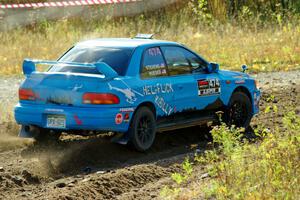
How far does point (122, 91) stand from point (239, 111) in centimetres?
300

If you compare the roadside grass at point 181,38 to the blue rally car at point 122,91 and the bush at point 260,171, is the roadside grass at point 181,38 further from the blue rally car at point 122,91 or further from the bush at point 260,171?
the bush at point 260,171

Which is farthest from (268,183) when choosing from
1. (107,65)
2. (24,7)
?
(24,7)

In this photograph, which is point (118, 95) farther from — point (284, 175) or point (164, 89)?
point (284, 175)

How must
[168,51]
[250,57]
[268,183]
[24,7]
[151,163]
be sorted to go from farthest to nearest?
1. [24,7]
2. [250,57]
3. [168,51]
4. [151,163]
5. [268,183]

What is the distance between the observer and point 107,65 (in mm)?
11680

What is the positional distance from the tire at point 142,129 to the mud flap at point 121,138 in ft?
0.21

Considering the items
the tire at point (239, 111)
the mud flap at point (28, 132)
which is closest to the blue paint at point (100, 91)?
the mud flap at point (28, 132)

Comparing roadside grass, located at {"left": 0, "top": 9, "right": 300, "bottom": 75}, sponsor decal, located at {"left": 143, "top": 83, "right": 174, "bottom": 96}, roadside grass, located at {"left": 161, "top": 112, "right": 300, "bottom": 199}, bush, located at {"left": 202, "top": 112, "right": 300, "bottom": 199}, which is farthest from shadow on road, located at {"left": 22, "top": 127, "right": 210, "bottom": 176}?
roadside grass, located at {"left": 0, "top": 9, "right": 300, "bottom": 75}

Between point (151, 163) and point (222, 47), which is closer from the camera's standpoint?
point (151, 163)

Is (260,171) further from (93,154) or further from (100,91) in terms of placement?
(93,154)

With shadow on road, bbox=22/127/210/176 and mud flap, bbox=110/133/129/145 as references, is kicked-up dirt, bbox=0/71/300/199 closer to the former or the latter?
shadow on road, bbox=22/127/210/176

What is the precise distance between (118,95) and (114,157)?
89 centimetres

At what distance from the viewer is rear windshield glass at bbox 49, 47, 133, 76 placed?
39.9ft

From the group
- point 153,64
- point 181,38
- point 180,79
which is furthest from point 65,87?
point 181,38
